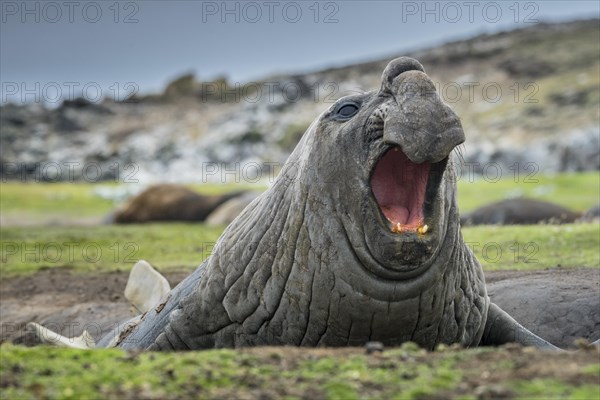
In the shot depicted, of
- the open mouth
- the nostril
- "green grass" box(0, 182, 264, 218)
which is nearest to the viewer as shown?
the open mouth

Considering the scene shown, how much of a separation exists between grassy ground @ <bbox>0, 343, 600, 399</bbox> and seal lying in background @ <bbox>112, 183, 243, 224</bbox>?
27.0 m

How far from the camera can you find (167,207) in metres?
34.7

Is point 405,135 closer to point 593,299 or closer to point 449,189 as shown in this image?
point 449,189

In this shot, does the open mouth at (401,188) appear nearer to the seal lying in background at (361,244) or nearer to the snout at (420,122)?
the seal lying in background at (361,244)

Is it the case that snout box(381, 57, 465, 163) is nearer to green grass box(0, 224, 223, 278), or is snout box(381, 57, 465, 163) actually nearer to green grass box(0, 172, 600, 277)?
green grass box(0, 172, 600, 277)

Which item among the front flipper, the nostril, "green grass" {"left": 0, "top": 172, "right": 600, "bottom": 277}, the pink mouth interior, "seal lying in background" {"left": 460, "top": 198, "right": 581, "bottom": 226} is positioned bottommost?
the front flipper

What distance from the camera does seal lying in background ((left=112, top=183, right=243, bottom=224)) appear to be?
113 ft

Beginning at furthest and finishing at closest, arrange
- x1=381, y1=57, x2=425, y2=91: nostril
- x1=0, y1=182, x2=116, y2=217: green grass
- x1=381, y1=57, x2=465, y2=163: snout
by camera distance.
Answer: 1. x1=0, y1=182, x2=116, y2=217: green grass
2. x1=381, y1=57, x2=425, y2=91: nostril
3. x1=381, y1=57, x2=465, y2=163: snout

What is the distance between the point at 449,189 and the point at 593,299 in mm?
4598

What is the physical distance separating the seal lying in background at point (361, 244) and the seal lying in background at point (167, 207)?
82.7ft

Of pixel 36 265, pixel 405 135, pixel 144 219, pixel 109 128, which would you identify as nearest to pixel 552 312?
pixel 405 135

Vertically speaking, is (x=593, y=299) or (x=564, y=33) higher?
(x=564, y=33)

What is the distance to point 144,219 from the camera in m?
34.4

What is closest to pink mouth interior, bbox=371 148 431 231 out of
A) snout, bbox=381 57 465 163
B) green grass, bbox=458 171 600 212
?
snout, bbox=381 57 465 163
